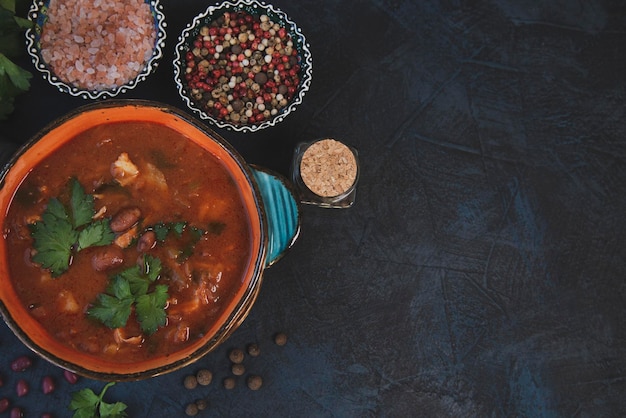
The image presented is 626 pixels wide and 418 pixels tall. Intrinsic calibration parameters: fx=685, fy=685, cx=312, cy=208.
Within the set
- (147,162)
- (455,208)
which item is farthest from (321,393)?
(147,162)

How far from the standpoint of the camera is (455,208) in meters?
2.79

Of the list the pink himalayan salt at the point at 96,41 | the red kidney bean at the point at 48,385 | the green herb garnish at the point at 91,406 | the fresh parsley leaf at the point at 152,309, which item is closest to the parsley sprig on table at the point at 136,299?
the fresh parsley leaf at the point at 152,309

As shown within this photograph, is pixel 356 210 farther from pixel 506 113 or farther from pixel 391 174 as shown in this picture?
pixel 506 113

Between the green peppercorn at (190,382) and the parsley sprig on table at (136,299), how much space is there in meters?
0.55

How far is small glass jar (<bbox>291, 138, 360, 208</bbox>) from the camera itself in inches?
102

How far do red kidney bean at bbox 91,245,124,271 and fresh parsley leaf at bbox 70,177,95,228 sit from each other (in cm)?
11

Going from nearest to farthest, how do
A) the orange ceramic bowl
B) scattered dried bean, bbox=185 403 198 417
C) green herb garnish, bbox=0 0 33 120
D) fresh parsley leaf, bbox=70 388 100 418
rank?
the orange ceramic bowl → green herb garnish, bbox=0 0 33 120 → fresh parsley leaf, bbox=70 388 100 418 → scattered dried bean, bbox=185 403 198 417

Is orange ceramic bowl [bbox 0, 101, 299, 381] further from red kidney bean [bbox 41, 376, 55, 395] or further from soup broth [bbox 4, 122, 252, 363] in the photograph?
red kidney bean [bbox 41, 376, 55, 395]

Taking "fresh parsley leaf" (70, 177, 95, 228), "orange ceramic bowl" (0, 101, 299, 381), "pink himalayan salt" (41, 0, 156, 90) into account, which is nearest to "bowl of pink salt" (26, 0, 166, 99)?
"pink himalayan salt" (41, 0, 156, 90)

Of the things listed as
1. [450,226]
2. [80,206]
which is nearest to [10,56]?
[80,206]

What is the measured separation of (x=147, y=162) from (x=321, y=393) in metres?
1.18

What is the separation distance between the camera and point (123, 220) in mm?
2141

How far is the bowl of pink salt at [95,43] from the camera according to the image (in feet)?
8.38

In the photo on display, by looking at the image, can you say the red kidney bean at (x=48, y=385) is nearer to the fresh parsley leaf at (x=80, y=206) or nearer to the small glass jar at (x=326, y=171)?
the fresh parsley leaf at (x=80, y=206)
